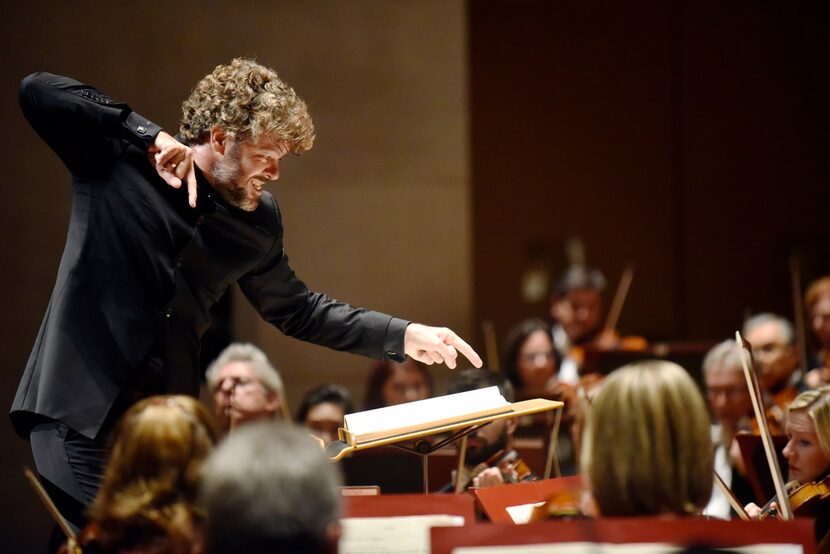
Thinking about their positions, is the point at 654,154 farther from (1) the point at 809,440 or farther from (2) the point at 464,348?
(2) the point at 464,348

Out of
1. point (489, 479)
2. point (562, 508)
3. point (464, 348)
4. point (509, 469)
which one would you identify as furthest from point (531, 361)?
point (562, 508)

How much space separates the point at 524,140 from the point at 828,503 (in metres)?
5.01

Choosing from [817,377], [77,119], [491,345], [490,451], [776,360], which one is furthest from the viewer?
[491,345]

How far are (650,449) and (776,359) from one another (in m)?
3.27

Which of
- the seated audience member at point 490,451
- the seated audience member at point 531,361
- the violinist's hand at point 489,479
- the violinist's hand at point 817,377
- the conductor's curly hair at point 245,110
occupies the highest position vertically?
the conductor's curly hair at point 245,110

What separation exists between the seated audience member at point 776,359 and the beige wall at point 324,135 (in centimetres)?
154

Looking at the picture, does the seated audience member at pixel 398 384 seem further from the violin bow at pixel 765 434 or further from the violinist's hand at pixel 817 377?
the violin bow at pixel 765 434

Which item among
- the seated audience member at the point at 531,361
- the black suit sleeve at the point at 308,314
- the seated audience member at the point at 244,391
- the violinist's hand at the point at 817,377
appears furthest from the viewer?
the seated audience member at the point at 531,361

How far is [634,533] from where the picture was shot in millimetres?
1745

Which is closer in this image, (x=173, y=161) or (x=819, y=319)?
(x=173, y=161)

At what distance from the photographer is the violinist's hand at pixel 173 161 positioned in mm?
2320

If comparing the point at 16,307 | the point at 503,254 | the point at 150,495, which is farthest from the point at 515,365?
the point at 150,495

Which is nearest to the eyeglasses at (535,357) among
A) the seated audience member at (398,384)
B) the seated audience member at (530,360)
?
the seated audience member at (530,360)

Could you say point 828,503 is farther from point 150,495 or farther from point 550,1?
point 550,1
